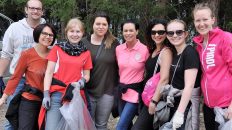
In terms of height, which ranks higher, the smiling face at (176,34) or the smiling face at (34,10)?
the smiling face at (34,10)

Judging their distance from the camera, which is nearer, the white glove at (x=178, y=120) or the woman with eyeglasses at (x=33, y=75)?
the white glove at (x=178, y=120)

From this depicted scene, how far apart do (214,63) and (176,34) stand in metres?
0.50

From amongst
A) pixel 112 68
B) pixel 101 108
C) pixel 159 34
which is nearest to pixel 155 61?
pixel 159 34

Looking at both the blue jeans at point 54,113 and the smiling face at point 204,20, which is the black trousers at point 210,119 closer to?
the smiling face at point 204,20

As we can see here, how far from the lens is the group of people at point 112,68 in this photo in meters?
3.80

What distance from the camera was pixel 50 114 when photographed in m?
4.31

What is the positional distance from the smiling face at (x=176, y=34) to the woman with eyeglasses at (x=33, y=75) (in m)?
1.50

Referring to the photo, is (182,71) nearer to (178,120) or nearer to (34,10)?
(178,120)

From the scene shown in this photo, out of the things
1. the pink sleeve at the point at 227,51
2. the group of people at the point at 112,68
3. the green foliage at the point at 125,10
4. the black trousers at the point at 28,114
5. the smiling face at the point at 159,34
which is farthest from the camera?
the green foliage at the point at 125,10

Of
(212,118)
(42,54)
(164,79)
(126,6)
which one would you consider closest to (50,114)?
(42,54)

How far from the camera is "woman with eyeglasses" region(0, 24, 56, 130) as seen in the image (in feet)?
14.7

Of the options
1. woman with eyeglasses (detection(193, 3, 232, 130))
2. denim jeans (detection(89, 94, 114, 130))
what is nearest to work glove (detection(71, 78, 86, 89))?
denim jeans (detection(89, 94, 114, 130))

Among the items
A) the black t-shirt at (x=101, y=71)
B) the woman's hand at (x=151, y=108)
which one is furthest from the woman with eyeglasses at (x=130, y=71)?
the woman's hand at (x=151, y=108)

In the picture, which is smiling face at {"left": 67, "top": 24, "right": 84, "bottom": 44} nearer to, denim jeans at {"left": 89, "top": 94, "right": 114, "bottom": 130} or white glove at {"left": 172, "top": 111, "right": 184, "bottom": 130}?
denim jeans at {"left": 89, "top": 94, "right": 114, "bottom": 130}
